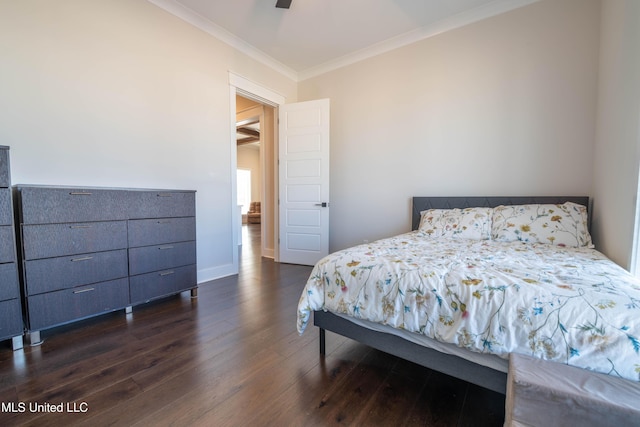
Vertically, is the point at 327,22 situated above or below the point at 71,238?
above

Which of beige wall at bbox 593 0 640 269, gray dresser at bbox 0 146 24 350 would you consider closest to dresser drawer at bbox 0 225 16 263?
gray dresser at bbox 0 146 24 350

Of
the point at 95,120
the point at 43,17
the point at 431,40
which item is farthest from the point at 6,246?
the point at 431,40

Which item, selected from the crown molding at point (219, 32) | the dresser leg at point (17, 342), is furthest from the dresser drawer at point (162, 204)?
the crown molding at point (219, 32)

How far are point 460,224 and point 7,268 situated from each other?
11.0ft

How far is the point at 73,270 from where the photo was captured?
185 centimetres

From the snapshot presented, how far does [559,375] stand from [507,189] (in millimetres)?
2390

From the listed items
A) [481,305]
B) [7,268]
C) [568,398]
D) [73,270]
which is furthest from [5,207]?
[568,398]

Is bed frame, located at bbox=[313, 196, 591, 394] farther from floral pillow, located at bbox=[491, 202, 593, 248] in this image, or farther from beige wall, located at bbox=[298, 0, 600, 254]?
beige wall, located at bbox=[298, 0, 600, 254]

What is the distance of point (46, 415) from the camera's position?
1.18 metres

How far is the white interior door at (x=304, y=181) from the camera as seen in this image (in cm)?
378

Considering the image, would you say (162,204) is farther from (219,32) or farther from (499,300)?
(499,300)

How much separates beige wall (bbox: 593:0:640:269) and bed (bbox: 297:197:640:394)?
9.1 inches

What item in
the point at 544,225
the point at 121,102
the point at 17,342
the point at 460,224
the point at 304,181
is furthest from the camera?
the point at 304,181

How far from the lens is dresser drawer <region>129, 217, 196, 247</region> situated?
216 cm
